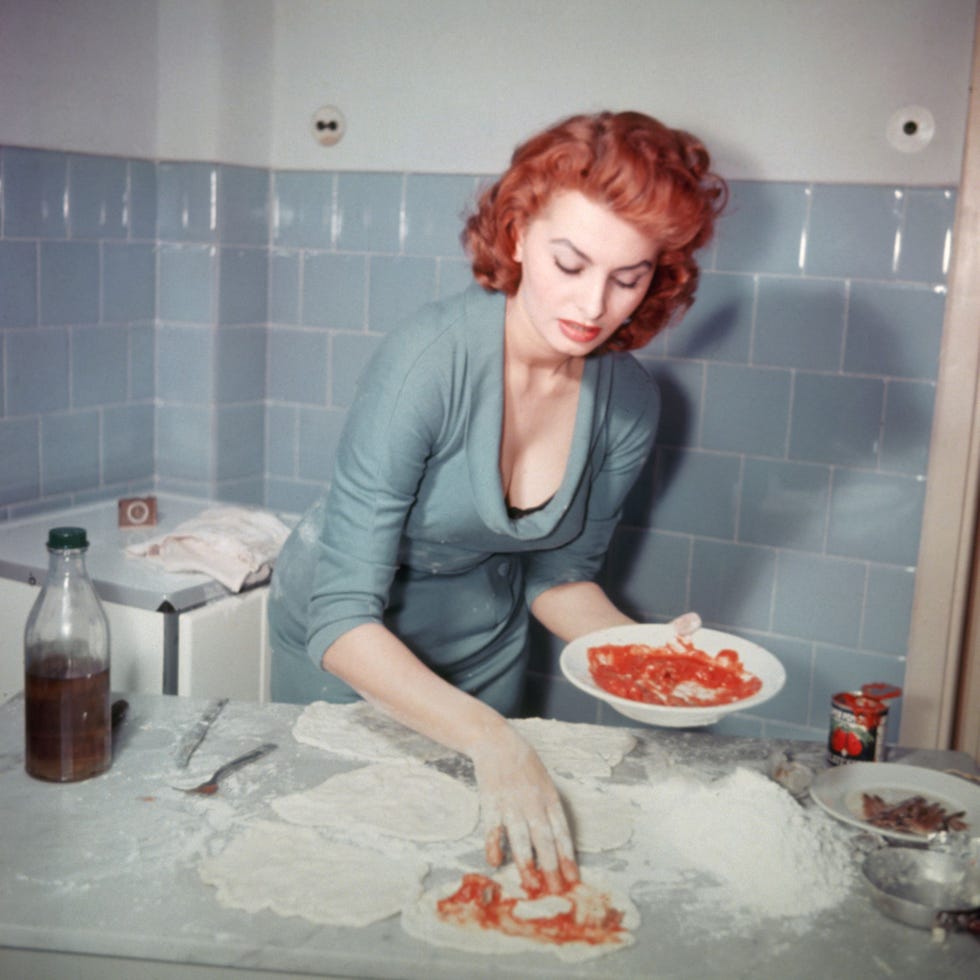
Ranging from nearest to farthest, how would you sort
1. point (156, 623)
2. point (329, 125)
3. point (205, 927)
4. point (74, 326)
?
point (205, 927)
point (156, 623)
point (74, 326)
point (329, 125)

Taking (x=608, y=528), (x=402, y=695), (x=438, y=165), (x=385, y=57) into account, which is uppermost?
(x=385, y=57)

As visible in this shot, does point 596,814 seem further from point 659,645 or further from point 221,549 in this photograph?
point 221,549

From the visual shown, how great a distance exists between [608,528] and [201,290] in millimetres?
1283

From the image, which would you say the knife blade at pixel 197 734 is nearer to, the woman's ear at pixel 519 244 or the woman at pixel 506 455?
the woman at pixel 506 455

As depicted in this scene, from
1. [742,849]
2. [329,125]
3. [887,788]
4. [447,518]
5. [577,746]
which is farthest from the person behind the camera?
[329,125]

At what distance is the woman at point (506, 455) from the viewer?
142 cm

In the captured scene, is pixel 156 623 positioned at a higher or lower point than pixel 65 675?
lower

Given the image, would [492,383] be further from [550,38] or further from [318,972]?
[550,38]

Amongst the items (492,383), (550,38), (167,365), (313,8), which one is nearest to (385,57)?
(313,8)

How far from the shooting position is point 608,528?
185 cm

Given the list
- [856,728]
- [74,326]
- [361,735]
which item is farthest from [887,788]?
[74,326]

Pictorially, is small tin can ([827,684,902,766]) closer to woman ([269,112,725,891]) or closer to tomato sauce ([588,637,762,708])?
tomato sauce ([588,637,762,708])

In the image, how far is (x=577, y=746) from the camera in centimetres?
147

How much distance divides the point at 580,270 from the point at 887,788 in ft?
2.36
